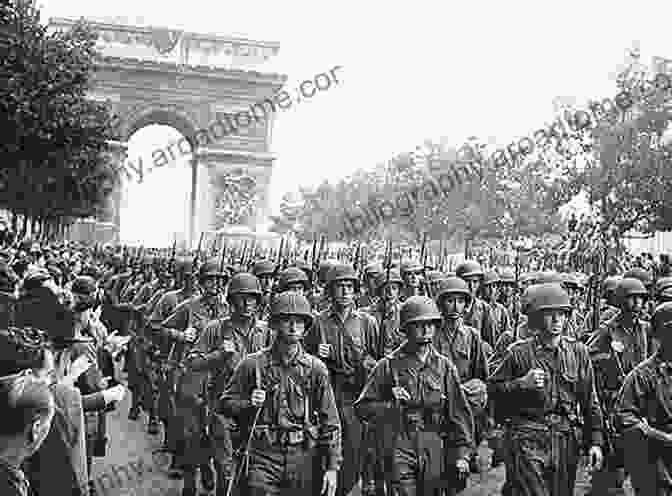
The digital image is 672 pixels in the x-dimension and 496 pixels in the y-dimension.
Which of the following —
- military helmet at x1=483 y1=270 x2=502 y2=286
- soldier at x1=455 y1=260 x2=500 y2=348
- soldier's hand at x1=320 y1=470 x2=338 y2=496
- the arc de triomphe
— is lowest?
soldier's hand at x1=320 y1=470 x2=338 y2=496

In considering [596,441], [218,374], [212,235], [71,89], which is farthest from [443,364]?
[212,235]

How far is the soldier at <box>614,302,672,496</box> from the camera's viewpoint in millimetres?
5812

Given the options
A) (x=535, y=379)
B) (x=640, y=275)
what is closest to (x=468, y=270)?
(x=640, y=275)

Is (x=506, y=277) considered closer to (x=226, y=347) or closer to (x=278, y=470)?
(x=226, y=347)

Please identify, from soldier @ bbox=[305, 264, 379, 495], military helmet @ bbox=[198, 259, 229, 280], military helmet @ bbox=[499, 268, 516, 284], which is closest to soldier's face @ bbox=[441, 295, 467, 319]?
soldier @ bbox=[305, 264, 379, 495]

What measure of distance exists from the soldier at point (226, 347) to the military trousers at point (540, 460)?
2493 millimetres

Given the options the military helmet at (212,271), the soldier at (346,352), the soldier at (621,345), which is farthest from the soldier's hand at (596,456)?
the military helmet at (212,271)

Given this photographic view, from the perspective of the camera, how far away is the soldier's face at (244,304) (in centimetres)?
811

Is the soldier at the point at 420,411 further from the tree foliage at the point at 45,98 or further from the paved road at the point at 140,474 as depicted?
the tree foliage at the point at 45,98

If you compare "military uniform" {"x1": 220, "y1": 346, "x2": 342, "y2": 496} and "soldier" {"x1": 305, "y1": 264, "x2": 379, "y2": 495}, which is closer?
"military uniform" {"x1": 220, "y1": 346, "x2": 342, "y2": 496}

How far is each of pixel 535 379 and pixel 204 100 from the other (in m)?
42.2

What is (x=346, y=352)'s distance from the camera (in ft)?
27.1

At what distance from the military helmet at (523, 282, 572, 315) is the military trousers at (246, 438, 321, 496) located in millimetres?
1894

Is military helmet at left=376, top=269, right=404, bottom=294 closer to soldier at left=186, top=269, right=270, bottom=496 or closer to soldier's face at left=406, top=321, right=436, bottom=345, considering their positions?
soldier at left=186, top=269, right=270, bottom=496
